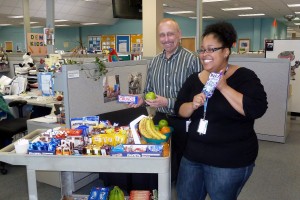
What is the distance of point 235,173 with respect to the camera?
1488mm

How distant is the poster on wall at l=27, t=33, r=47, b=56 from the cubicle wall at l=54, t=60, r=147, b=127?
3229 millimetres

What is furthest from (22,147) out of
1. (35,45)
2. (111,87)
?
(35,45)

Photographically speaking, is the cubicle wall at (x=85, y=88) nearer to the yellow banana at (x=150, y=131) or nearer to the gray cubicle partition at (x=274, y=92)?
the yellow banana at (x=150, y=131)

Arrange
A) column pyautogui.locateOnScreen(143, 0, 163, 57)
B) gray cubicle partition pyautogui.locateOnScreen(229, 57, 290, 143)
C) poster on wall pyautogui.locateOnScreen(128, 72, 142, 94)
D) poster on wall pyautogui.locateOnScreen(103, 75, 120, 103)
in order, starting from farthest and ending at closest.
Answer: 1. column pyautogui.locateOnScreen(143, 0, 163, 57)
2. gray cubicle partition pyautogui.locateOnScreen(229, 57, 290, 143)
3. poster on wall pyautogui.locateOnScreen(128, 72, 142, 94)
4. poster on wall pyautogui.locateOnScreen(103, 75, 120, 103)

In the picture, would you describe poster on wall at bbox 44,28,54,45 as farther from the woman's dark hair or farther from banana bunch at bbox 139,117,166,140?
the woman's dark hair

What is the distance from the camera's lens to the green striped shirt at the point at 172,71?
2223mm

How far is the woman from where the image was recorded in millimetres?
1420

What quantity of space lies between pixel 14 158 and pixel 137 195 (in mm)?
868

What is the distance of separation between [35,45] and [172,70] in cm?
410

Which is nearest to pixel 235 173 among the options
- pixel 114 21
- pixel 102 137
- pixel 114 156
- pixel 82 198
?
pixel 114 156

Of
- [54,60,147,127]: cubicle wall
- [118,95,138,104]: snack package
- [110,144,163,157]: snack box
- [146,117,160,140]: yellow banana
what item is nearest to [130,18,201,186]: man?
[118,95,138,104]: snack package

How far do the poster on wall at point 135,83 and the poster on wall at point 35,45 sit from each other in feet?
10.4

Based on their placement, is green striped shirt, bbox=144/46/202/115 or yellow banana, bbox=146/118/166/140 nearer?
yellow banana, bbox=146/118/166/140

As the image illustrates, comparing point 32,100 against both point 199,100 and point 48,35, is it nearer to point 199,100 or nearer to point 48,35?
point 48,35
